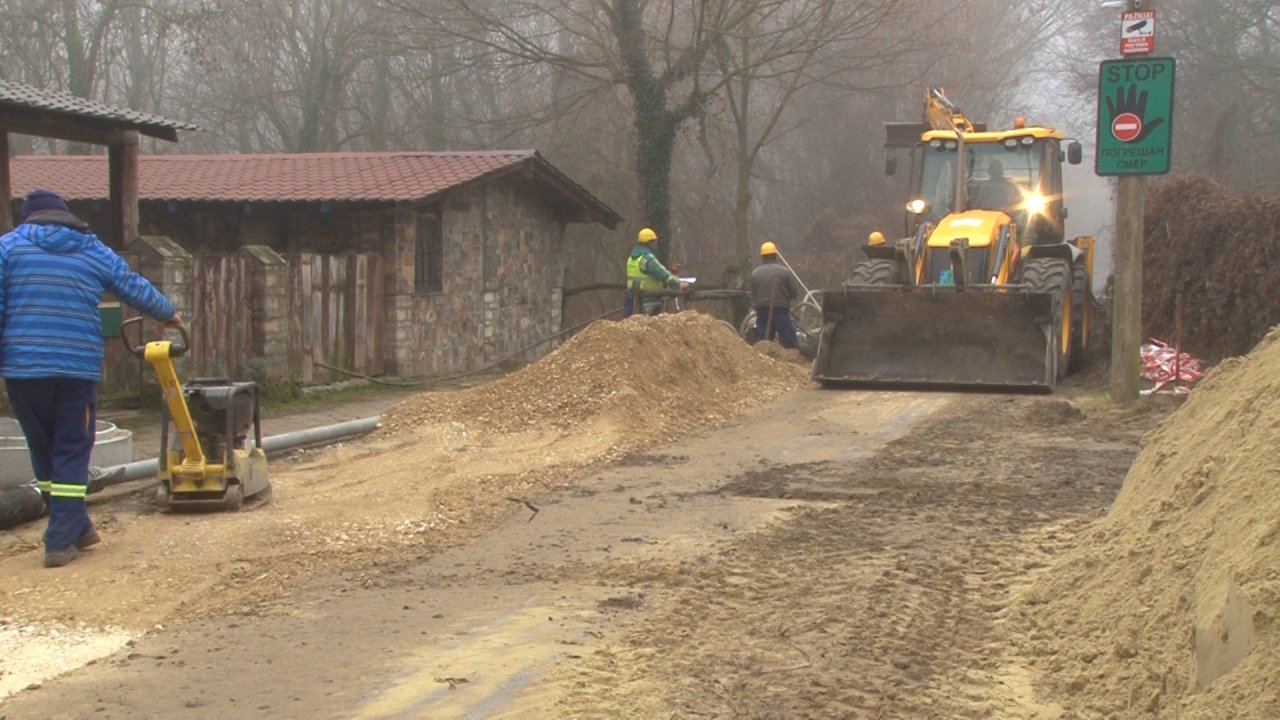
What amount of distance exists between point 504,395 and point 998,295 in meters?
5.63

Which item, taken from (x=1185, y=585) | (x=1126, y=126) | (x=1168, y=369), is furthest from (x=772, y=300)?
(x=1185, y=585)

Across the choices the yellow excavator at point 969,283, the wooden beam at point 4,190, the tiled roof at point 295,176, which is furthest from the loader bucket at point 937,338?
the wooden beam at point 4,190

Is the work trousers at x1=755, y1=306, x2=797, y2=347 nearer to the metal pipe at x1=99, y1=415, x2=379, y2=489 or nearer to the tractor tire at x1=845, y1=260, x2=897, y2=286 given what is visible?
the tractor tire at x1=845, y1=260, x2=897, y2=286

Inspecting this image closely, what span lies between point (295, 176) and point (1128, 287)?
48.5 ft

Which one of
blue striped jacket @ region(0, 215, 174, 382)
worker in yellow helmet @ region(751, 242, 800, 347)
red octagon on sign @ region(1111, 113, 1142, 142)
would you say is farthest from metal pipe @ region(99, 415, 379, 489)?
worker in yellow helmet @ region(751, 242, 800, 347)

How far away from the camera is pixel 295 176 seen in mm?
23578

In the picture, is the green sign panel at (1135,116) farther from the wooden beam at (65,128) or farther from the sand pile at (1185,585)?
the wooden beam at (65,128)

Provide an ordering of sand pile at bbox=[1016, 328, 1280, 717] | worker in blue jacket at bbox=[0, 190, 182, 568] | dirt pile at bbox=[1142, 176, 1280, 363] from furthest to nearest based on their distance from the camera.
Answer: dirt pile at bbox=[1142, 176, 1280, 363] → worker in blue jacket at bbox=[0, 190, 182, 568] → sand pile at bbox=[1016, 328, 1280, 717]

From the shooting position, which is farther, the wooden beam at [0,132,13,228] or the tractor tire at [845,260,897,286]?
the tractor tire at [845,260,897,286]

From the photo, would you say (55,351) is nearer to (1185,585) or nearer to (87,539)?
(87,539)

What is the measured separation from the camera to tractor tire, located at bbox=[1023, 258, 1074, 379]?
50.3 feet

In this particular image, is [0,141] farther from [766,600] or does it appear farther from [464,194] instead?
[766,600]

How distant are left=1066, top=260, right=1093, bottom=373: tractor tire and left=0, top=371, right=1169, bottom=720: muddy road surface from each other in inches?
266

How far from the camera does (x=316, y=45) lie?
4131cm
